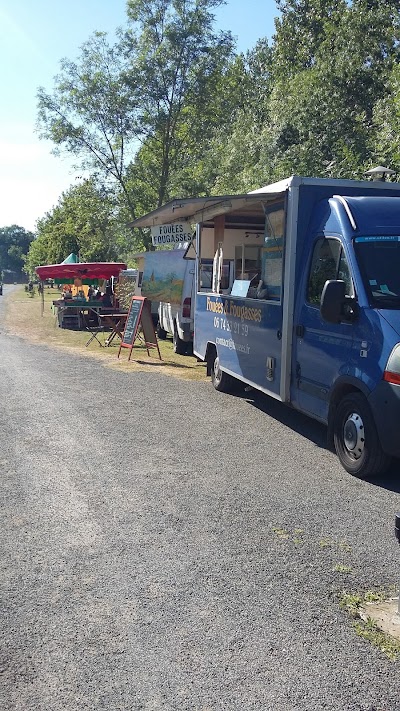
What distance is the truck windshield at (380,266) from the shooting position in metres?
6.43

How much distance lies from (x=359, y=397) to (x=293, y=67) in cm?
3148

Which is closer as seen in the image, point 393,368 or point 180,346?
point 393,368

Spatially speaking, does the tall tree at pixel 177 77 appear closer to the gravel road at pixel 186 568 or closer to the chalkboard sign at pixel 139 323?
the chalkboard sign at pixel 139 323

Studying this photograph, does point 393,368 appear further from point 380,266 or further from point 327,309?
point 380,266

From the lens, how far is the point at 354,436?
6.48 metres

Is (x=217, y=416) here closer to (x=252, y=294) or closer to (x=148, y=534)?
(x=252, y=294)

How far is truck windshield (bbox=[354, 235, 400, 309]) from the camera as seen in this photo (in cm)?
643

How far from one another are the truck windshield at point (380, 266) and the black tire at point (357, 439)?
37.6 inches

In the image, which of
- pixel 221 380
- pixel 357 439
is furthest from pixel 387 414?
pixel 221 380

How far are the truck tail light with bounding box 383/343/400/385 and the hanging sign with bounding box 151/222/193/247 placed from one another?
7368 millimetres

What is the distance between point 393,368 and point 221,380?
5108 mm

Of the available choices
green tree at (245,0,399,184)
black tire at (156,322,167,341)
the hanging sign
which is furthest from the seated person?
the hanging sign

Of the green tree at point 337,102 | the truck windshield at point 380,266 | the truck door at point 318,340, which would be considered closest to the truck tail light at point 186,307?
the green tree at point 337,102

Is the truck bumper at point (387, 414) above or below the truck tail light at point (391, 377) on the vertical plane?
below
